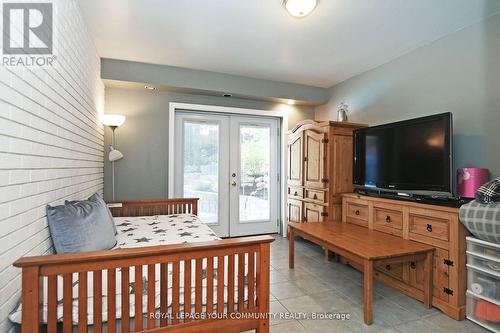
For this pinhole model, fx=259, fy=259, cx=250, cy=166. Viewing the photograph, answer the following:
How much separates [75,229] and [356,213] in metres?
2.69

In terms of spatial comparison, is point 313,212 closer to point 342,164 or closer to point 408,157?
point 342,164

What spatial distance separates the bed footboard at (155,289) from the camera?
1.12m

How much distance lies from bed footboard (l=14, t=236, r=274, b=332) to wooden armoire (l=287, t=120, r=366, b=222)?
2.02 metres

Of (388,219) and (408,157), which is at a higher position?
(408,157)

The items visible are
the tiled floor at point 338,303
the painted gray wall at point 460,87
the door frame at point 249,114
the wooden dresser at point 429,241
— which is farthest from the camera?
the door frame at point 249,114

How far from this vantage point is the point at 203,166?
397cm

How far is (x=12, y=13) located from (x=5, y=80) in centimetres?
35

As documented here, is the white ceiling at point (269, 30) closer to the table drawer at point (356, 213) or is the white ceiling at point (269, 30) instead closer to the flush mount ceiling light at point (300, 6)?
the flush mount ceiling light at point (300, 6)

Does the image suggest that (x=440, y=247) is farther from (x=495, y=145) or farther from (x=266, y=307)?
(x=266, y=307)

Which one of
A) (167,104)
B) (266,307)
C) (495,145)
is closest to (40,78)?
(266,307)

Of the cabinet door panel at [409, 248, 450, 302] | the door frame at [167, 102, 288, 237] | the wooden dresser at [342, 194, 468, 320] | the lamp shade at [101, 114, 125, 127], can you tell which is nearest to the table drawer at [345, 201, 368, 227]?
the wooden dresser at [342, 194, 468, 320]

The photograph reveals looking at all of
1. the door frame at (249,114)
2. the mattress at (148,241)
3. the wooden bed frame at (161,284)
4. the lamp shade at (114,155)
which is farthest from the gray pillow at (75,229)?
the door frame at (249,114)

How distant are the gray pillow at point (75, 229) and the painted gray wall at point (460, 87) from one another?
312 cm

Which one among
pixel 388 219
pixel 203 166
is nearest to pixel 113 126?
pixel 203 166
